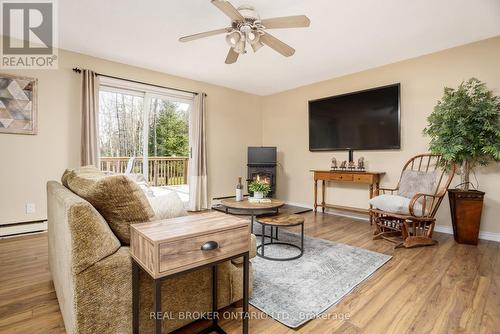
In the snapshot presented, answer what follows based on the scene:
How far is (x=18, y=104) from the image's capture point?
Answer: 123 inches

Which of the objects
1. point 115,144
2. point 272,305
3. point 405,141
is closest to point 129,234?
point 272,305

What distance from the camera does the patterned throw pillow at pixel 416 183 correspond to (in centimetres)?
309

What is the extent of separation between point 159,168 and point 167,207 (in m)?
3.15

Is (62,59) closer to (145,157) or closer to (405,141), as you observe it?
(145,157)

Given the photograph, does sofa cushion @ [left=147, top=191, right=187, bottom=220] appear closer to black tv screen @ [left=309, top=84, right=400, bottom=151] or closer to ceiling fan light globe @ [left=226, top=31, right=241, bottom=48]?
ceiling fan light globe @ [left=226, top=31, right=241, bottom=48]

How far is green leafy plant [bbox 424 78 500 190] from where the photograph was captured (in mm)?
2717

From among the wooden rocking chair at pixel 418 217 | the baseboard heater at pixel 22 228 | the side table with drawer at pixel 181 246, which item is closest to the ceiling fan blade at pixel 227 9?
the side table with drawer at pixel 181 246

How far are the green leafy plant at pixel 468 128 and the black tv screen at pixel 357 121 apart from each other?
794 mm

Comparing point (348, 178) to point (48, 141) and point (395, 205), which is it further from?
point (48, 141)

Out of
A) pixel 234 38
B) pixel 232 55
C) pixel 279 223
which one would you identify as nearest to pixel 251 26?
pixel 234 38

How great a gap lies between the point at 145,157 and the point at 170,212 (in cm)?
289

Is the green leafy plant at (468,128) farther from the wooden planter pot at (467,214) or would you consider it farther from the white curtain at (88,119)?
the white curtain at (88,119)

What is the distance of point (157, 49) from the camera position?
3441 mm

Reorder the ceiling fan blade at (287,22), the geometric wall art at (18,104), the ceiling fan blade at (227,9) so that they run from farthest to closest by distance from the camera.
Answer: the geometric wall art at (18,104) → the ceiling fan blade at (287,22) → the ceiling fan blade at (227,9)
